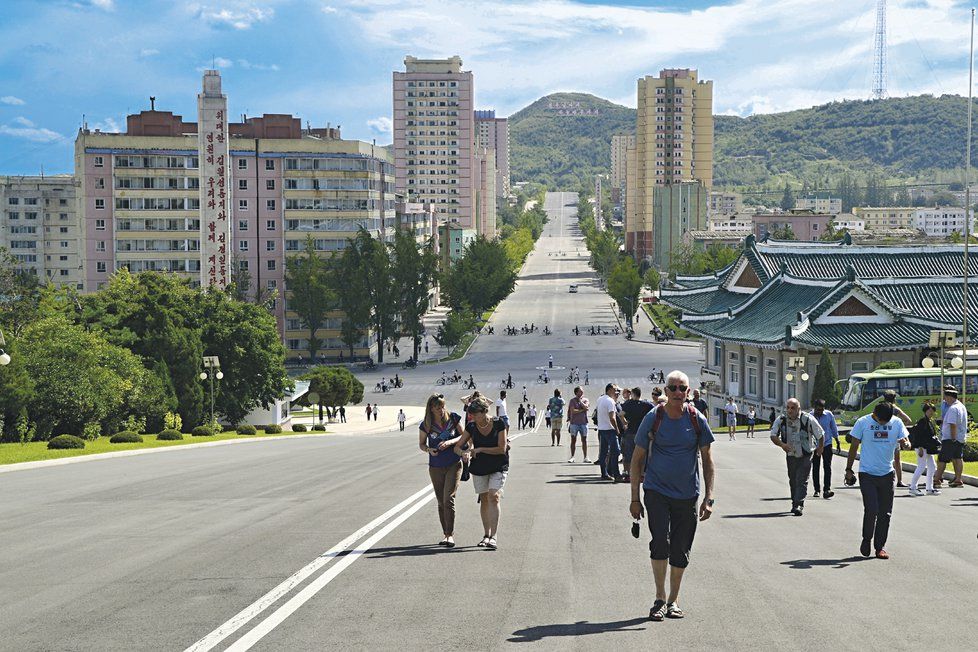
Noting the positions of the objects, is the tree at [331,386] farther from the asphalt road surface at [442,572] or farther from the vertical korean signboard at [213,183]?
the asphalt road surface at [442,572]

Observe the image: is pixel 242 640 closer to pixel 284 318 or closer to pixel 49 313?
pixel 49 313

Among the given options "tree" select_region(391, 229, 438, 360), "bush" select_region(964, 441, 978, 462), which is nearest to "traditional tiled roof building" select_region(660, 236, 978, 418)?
"bush" select_region(964, 441, 978, 462)

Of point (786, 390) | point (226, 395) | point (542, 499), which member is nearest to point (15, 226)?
point (226, 395)

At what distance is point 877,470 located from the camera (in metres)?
14.4

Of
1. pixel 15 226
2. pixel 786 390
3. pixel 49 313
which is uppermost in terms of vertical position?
pixel 15 226

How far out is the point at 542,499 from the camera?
19.9 meters

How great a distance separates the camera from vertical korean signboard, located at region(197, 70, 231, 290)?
92125mm

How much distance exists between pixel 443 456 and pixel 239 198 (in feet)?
340

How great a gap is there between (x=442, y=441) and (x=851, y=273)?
52.3 meters

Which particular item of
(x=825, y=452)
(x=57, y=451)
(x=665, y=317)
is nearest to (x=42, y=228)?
(x=665, y=317)

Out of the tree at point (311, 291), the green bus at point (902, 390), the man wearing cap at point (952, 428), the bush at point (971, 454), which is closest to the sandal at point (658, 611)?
the man wearing cap at point (952, 428)

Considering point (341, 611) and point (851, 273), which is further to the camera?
point (851, 273)

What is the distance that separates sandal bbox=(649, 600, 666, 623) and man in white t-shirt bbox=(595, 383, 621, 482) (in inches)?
489

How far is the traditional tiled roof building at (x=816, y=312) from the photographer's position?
62.1 metres
